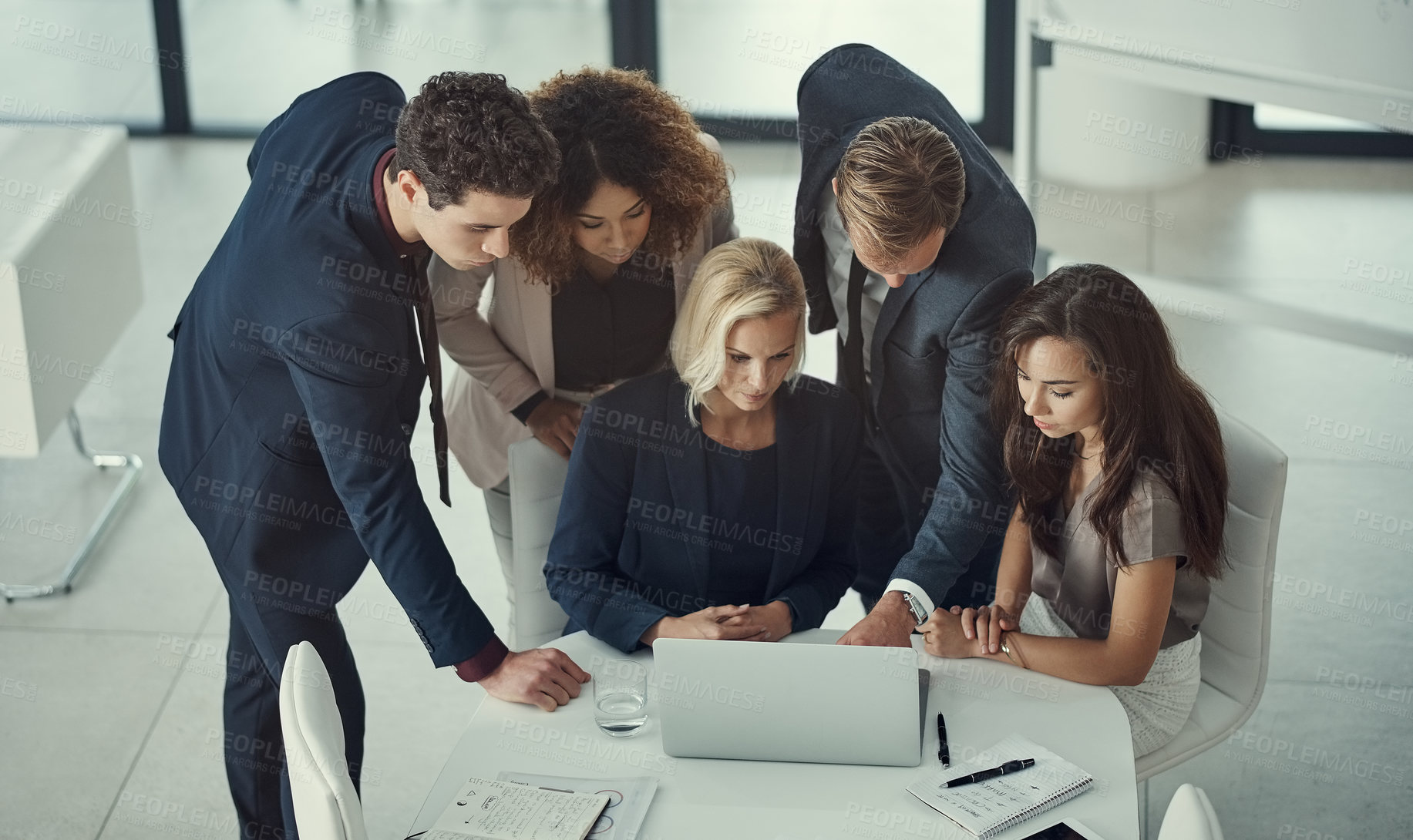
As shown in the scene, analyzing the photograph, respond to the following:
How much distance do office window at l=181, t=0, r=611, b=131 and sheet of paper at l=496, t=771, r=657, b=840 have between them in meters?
5.18

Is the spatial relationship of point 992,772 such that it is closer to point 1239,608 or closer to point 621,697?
point 621,697

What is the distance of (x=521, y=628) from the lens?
2842mm

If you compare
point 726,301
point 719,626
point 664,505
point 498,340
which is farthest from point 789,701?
point 498,340

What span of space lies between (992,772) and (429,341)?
1.25 meters

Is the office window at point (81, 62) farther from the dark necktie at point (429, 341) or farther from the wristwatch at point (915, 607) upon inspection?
the wristwatch at point (915, 607)

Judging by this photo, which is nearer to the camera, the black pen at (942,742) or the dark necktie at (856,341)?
the black pen at (942,742)

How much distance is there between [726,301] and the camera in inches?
97.5

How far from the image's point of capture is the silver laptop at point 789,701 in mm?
1979

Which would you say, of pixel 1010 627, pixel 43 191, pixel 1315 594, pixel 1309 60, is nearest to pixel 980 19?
pixel 1309 60

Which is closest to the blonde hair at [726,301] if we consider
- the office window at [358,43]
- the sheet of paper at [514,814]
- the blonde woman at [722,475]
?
the blonde woman at [722,475]

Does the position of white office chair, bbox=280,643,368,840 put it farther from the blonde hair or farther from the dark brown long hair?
the dark brown long hair

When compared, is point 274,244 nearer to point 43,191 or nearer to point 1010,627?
point 1010,627

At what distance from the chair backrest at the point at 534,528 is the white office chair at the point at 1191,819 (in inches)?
50.7

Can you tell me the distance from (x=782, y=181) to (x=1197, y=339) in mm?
2015
